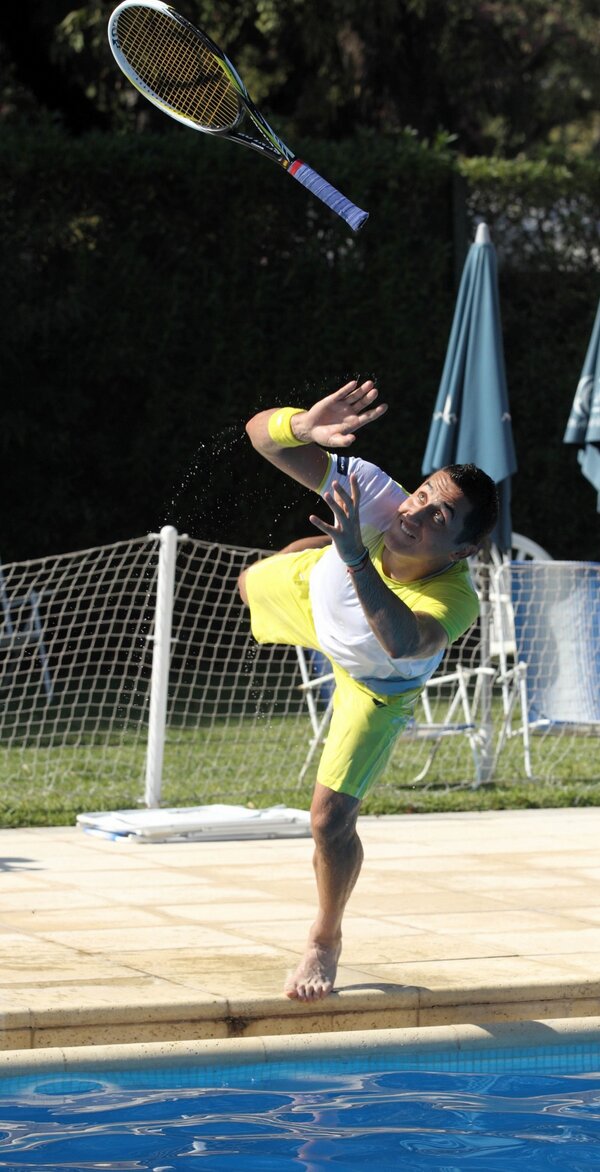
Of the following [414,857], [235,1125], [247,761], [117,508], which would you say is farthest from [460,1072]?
[117,508]

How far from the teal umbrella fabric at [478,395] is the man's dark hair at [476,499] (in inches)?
210

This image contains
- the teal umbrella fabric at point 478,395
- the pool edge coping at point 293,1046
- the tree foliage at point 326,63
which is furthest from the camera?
the tree foliage at point 326,63

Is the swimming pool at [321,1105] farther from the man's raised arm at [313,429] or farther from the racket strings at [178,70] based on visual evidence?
the racket strings at [178,70]

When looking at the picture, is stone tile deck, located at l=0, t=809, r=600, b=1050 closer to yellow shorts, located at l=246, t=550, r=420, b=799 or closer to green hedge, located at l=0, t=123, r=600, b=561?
yellow shorts, located at l=246, t=550, r=420, b=799

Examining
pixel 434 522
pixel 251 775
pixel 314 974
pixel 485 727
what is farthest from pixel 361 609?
pixel 251 775

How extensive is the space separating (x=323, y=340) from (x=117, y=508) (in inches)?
88.3

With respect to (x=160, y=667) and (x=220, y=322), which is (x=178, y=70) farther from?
(x=220, y=322)

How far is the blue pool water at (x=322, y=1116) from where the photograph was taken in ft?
12.9

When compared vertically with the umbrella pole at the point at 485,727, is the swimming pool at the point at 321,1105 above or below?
below

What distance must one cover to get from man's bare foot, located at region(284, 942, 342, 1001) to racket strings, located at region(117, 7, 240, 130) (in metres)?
2.80

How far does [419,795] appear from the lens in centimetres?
871

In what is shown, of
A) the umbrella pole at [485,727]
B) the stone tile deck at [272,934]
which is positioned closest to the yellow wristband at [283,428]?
the stone tile deck at [272,934]

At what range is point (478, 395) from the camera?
10.1 m

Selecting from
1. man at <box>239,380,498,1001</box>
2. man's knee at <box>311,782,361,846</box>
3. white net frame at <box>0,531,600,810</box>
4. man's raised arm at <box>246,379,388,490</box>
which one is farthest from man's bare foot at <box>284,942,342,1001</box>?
white net frame at <box>0,531,600,810</box>
